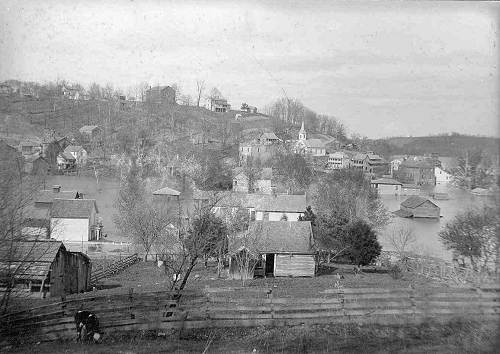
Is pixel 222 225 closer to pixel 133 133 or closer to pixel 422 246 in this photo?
pixel 422 246

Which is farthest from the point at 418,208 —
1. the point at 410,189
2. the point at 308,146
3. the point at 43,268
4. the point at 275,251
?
the point at 43,268

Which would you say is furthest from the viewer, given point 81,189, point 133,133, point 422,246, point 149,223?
point 133,133

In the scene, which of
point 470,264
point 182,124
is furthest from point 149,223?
point 182,124

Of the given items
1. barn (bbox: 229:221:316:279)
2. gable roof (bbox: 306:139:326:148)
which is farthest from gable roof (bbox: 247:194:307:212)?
barn (bbox: 229:221:316:279)

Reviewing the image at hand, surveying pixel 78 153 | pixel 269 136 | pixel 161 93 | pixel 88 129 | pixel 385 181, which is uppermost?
pixel 161 93

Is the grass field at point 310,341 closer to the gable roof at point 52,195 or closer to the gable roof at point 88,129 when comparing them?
the gable roof at point 52,195

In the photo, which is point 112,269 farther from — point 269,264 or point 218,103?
point 218,103
